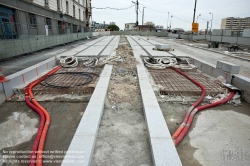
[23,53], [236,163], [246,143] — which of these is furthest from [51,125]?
[23,53]

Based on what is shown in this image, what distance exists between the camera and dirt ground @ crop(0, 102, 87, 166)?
3.12 m

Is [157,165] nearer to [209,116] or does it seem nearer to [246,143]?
[246,143]

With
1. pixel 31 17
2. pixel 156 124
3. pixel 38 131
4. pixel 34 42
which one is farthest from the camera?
pixel 31 17

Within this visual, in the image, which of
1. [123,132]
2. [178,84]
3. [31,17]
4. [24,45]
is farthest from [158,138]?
[31,17]

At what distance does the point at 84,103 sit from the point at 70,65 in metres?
4.47

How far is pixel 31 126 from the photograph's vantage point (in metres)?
3.82

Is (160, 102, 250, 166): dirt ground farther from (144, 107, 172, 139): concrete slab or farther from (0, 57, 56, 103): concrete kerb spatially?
(0, 57, 56, 103): concrete kerb

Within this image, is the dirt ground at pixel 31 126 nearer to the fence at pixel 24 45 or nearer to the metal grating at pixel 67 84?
the metal grating at pixel 67 84

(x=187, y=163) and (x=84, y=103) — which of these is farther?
(x=84, y=103)

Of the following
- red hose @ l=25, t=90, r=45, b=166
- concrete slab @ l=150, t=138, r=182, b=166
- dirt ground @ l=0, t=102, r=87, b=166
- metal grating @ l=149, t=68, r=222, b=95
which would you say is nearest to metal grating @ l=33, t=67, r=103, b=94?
red hose @ l=25, t=90, r=45, b=166

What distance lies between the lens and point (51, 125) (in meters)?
3.82

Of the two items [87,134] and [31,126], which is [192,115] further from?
[31,126]

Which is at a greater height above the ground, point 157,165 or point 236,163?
point 157,165

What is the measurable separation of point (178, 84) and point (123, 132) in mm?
3590
